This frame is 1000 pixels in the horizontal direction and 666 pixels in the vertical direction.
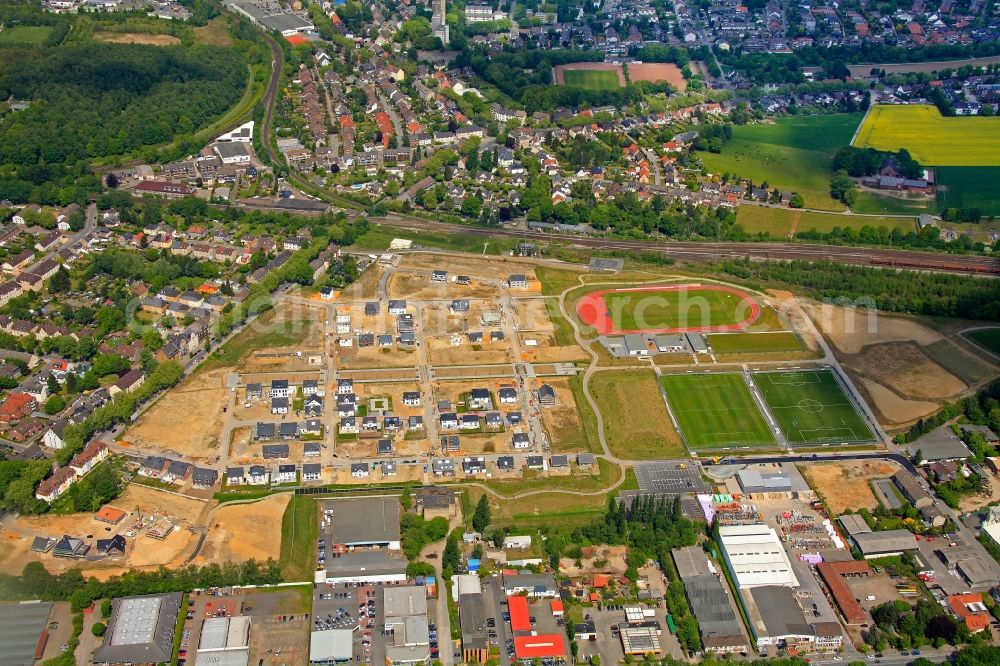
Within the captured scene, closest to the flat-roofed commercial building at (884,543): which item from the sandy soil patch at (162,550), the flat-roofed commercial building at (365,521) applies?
the flat-roofed commercial building at (365,521)

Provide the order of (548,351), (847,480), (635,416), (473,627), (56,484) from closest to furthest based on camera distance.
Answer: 1. (473,627)
2. (56,484)
3. (847,480)
4. (635,416)
5. (548,351)

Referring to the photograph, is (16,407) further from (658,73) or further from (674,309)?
(658,73)

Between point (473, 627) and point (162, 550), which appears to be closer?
point (473, 627)

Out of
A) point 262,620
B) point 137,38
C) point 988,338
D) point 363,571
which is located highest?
point 137,38

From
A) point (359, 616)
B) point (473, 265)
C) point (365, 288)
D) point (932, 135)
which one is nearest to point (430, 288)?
point (365, 288)

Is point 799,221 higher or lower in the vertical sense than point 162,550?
higher

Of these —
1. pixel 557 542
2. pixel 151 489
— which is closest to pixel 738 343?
pixel 557 542

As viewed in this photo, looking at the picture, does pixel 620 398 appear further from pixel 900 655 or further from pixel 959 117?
pixel 959 117
